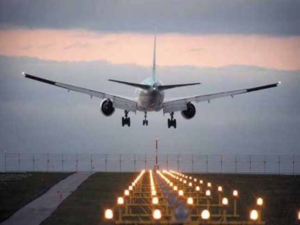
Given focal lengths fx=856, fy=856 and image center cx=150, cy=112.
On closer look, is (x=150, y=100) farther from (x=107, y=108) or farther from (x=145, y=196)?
(x=145, y=196)

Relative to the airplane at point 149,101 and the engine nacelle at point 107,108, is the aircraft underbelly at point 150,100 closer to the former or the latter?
the airplane at point 149,101

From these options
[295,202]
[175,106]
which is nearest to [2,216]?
[295,202]

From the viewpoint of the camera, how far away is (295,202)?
267 feet

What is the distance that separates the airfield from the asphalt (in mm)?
205

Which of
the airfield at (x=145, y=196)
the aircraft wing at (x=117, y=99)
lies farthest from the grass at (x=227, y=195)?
the aircraft wing at (x=117, y=99)

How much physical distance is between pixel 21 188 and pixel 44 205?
23.1 metres

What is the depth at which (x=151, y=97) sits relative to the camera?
3718 inches

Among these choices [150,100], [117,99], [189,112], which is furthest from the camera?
[189,112]

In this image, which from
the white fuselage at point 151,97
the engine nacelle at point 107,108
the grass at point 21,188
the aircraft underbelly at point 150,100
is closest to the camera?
the grass at point 21,188

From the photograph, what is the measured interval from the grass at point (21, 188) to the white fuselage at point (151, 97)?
49.4 ft

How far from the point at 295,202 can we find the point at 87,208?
65.6 feet

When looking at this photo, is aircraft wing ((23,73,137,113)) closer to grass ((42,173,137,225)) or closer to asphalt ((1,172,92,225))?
grass ((42,173,137,225))

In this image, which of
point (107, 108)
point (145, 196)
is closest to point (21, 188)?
point (107, 108)

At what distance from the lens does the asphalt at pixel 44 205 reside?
67.7 metres
